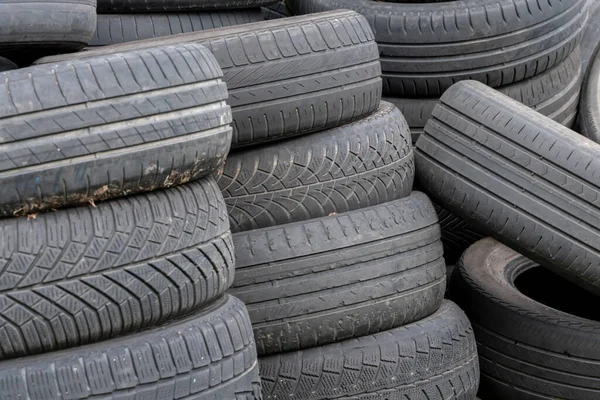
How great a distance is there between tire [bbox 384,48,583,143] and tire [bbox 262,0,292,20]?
854 mm

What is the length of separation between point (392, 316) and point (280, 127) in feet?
2.42

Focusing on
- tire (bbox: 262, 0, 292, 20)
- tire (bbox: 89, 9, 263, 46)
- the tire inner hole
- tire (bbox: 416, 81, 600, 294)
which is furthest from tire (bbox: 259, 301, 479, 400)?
tire (bbox: 262, 0, 292, 20)

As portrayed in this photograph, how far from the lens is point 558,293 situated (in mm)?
4164

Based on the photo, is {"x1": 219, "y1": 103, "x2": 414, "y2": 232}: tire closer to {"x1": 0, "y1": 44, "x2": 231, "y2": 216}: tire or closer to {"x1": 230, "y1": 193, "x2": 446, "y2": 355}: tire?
{"x1": 230, "y1": 193, "x2": 446, "y2": 355}: tire

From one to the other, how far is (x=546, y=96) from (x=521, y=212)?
1.13 m

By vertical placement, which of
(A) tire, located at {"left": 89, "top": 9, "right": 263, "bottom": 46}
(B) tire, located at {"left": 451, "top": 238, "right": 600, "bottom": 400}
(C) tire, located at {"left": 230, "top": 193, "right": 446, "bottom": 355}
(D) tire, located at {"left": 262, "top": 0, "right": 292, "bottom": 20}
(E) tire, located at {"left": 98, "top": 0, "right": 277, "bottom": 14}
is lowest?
(B) tire, located at {"left": 451, "top": 238, "right": 600, "bottom": 400}

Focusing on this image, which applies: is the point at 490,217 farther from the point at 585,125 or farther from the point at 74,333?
the point at 74,333

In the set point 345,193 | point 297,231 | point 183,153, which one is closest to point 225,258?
point 183,153

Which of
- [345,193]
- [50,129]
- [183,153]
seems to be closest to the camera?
[50,129]

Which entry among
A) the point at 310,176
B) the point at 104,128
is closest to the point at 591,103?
the point at 310,176

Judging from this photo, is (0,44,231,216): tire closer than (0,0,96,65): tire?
Yes

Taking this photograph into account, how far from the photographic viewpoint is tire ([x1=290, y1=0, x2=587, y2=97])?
389 centimetres

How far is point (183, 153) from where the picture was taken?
2.40 meters

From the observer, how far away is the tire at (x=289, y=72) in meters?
3.03
